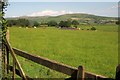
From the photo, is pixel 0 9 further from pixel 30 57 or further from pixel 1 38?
pixel 30 57

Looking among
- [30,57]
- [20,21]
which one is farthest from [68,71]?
[20,21]

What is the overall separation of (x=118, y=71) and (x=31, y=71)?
8.10m

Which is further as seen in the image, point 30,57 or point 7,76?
point 7,76

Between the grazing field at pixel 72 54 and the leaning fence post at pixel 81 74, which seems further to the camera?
the grazing field at pixel 72 54

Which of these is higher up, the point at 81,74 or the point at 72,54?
the point at 81,74

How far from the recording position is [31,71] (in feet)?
39.0

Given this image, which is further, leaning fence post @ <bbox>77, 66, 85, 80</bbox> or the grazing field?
the grazing field

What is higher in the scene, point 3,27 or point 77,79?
point 3,27

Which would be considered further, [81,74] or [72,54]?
[72,54]

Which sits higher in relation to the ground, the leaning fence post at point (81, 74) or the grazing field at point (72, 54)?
the leaning fence post at point (81, 74)

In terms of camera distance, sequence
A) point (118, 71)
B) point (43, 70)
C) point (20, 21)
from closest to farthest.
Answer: point (118, 71)
point (43, 70)
point (20, 21)

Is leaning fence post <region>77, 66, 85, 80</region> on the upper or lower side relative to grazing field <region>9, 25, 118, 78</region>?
upper

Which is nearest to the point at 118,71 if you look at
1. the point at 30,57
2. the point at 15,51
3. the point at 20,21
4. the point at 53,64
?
the point at 53,64

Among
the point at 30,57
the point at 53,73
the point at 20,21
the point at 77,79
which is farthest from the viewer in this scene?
the point at 20,21
